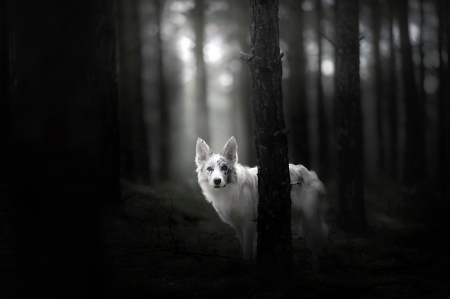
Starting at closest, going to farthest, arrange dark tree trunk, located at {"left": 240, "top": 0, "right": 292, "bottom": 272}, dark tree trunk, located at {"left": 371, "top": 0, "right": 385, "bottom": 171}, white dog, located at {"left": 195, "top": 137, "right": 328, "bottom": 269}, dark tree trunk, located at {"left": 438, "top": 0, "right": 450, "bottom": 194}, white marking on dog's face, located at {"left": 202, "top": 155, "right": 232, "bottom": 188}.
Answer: dark tree trunk, located at {"left": 240, "top": 0, "right": 292, "bottom": 272}, white marking on dog's face, located at {"left": 202, "top": 155, "right": 232, "bottom": 188}, white dog, located at {"left": 195, "top": 137, "right": 328, "bottom": 269}, dark tree trunk, located at {"left": 438, "top": 0, "right": 450, "bottom": 194}, dark tree trunk, located at {"left": 371, "top": 0, "right": 385, "bottom": 171}

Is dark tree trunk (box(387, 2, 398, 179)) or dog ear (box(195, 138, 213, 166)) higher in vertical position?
dark tree trunk (box(387, 2, 398, 179))

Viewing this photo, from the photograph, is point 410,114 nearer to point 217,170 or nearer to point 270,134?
point 217,170

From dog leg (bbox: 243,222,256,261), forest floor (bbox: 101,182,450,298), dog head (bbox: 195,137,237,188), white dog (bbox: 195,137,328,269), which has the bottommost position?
forest floor (bbox: 101,182,450,298)

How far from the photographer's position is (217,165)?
20.1 feet

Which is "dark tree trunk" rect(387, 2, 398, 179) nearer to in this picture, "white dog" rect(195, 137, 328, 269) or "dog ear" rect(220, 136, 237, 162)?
"white dog" rect(195, 137, 328, 269)

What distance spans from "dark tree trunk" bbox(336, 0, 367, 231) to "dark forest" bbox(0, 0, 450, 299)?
0.11ft

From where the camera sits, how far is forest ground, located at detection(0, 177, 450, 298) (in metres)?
4.90

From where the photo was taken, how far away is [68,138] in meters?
2.52

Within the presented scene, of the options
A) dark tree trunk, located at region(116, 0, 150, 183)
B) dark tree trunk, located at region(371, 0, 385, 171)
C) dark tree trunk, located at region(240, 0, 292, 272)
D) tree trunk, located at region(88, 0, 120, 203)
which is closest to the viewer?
dark tree trunk, located at region(240, 0, 292, 272)

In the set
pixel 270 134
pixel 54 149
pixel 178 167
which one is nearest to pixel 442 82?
pixel 178 167

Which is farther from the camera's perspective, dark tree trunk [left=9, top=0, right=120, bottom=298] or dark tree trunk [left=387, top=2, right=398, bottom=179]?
dark tree trunk [left=387, top=2, right=398, bottom=179]

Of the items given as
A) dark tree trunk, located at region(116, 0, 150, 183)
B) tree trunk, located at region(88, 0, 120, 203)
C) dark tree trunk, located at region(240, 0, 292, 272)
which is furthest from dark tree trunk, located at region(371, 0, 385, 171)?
dark tree trunk, located at region(240, 0, 292, 272)

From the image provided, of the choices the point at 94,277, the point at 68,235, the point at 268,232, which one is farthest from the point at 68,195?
the point at 268,232

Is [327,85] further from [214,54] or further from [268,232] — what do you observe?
[268,232]
